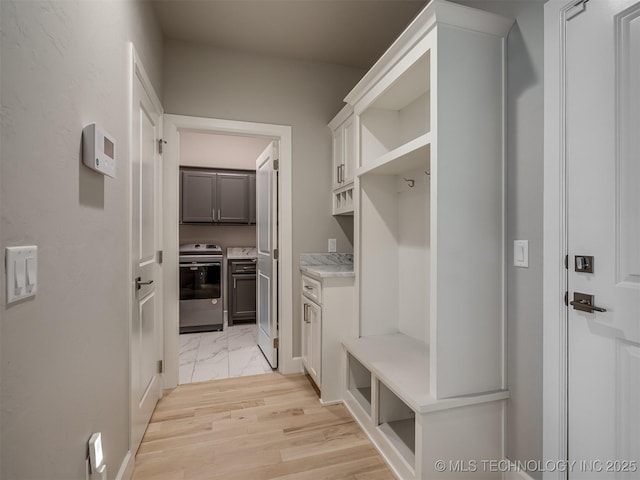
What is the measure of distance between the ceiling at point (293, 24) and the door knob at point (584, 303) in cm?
213

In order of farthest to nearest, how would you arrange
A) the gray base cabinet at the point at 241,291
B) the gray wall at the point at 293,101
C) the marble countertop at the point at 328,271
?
1. the gray base cabinet at the point at 241,291
2. the gray wall at the point at 293,101
3. the marble countertop at the point at 328,271

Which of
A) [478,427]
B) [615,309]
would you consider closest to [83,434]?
[478,427]

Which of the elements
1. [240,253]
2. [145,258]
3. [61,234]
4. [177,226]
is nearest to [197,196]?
[240,253]

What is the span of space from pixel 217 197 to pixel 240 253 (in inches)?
37.0

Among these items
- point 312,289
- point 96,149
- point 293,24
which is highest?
point 293,24

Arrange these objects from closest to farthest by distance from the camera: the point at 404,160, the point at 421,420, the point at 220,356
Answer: the point at 421,420
the point at 404,160
the point at 220,356

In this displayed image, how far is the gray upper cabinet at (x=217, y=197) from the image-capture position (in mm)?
4668

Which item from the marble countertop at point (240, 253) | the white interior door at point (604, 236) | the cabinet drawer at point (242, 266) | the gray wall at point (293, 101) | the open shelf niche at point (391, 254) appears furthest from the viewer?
the marble countertop at point (240, 253)

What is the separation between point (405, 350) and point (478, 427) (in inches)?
23.2

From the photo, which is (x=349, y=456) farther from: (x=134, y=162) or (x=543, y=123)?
(x=134, y=162)

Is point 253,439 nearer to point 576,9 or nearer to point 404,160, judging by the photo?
point 404,160

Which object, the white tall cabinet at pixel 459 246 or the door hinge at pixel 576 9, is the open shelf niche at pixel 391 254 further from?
the door hinge at pixel 576 9

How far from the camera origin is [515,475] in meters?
1.47

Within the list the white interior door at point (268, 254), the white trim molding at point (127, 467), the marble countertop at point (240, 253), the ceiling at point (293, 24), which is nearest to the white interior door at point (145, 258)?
the white trim molding at point (127, 467)
